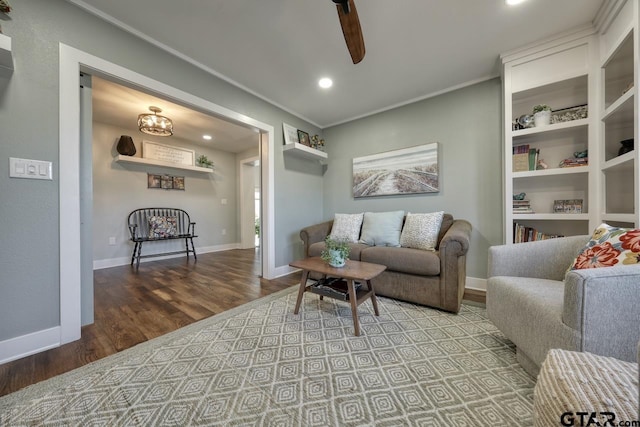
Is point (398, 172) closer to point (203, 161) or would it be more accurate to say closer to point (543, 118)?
point (543, 118)

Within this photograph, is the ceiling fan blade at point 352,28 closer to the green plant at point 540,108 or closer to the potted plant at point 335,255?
the potted plant at point 335,255

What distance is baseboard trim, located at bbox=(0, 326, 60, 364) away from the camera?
4.33 ft

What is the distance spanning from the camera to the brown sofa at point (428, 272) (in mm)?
1893

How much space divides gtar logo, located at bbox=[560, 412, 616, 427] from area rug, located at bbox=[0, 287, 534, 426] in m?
0.56

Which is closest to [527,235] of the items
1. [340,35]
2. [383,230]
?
[383,230]

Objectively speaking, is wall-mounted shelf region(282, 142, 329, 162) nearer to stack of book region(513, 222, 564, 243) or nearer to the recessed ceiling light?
the recessed ceiling light

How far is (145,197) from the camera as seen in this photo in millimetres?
4102

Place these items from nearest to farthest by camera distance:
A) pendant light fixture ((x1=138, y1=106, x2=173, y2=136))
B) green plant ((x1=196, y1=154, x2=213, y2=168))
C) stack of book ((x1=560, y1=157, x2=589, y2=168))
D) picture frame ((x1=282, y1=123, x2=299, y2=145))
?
stack of book ((x1=560, y1=157, x2=589, y2=168))
pendant light fixture ((x1=138, y1=106, x2=173, y2=136))
picture frame ((x1=282, y1=123, x2=299, y2=145))
green plant ((x1=196, y1=154, x2=213, y2=168))

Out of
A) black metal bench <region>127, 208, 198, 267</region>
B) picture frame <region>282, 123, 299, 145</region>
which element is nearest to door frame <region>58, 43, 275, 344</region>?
picture frame <region>282, 123, 299, 145</region>

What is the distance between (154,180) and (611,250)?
550 centimetres

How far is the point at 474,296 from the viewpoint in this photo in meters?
2.29

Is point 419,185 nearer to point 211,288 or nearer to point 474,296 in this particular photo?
point 474,296

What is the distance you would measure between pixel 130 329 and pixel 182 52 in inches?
93.7

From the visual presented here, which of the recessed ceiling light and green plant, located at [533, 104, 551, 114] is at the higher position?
the recessed ceiling light
